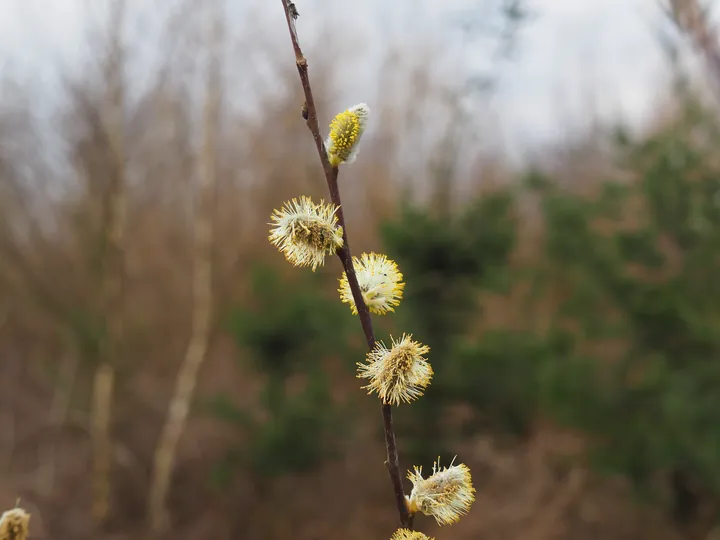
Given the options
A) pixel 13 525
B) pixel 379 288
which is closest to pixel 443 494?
pixel 379 288

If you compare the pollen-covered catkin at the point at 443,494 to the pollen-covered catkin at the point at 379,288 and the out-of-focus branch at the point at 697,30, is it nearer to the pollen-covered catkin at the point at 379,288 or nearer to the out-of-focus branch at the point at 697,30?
the pollen-covered catkin at the point at 379,288

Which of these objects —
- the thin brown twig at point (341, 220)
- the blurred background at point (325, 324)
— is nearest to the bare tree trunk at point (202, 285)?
the blurred background at point (325, 324)

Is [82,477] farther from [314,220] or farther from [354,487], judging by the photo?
[314,220]

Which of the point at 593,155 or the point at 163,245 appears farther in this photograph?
the point at 593,155

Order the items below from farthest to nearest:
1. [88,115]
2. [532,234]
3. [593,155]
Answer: [593,155] → [532,234] → [88,115]

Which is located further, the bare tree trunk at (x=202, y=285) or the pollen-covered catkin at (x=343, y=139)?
the bare tree trunk at (x=202, y=285)

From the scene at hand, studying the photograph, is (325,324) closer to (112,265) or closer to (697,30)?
(112,265)

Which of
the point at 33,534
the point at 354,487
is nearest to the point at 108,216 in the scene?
the point at 33,534
